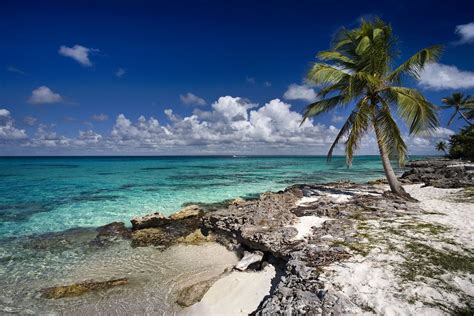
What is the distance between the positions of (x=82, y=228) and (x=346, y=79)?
13.9m

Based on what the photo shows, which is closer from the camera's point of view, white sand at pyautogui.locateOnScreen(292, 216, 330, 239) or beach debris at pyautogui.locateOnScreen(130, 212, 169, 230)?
white sand at pyautogui.locateOnScreen(292, 216, 330, 239)

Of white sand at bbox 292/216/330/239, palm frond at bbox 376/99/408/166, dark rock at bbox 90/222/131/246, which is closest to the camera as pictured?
white sand at bbox 292/216/330/239

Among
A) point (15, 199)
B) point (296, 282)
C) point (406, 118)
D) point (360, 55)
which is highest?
point (360, 55)

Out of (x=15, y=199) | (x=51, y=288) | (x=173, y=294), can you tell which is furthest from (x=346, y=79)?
(x=15, y=199)

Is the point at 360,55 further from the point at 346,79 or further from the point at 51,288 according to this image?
the point at 51,288

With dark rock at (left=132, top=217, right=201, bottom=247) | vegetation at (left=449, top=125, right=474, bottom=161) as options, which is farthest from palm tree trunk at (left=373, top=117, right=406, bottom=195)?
vegetation at (left=449, top=125, right=474, bottom=161)

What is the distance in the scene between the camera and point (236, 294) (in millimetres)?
5613

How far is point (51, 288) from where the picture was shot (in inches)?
257

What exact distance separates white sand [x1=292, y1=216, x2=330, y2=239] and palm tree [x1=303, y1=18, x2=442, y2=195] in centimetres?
366

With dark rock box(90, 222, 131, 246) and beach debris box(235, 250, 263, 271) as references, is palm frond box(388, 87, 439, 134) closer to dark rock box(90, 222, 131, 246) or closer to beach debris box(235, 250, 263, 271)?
beach debris box(235, 250, 263, 271)

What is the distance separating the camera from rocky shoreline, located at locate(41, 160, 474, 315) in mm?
4473

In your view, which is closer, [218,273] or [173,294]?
[173,294]

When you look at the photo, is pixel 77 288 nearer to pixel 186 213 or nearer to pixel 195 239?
pixel 195 239

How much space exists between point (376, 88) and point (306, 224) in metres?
7.32
